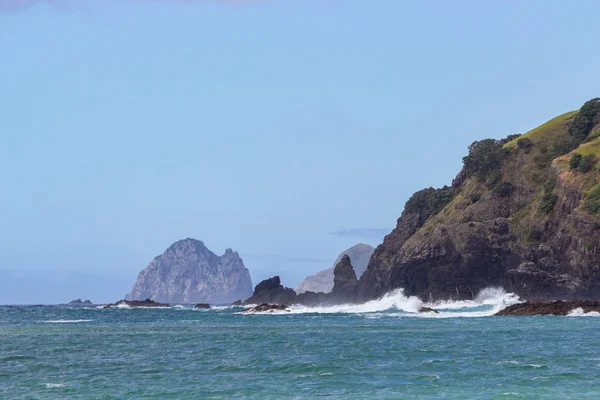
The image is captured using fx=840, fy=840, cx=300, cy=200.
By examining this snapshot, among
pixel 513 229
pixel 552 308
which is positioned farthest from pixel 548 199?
pixel 552 308

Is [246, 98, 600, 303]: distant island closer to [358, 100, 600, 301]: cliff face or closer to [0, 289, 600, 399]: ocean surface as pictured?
[358, 100, 600, 301]: cliff face

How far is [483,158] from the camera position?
612ft

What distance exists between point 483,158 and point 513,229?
3048 cm

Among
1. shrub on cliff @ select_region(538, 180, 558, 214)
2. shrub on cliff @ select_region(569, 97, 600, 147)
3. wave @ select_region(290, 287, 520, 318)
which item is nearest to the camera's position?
wave @ select_region(290, 287, 520, 318)

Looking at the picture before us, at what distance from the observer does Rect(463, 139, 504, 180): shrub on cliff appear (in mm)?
184250

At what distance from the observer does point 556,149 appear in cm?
18262

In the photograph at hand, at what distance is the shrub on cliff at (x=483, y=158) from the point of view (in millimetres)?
184250

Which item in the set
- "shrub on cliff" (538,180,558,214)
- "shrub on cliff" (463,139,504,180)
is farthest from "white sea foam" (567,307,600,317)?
"shrub on cliff" (463,139,504,180)

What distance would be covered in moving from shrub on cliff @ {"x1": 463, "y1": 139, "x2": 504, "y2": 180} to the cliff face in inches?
8.9

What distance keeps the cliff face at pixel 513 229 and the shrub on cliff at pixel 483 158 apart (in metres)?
0.23

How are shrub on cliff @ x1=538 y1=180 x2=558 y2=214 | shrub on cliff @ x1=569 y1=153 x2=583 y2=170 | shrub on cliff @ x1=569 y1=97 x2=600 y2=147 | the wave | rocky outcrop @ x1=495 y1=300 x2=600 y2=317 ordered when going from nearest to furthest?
rocky outcrop @ x1=495 y1=300 x2=600 y2=317 → the wave → shrub on cliff @ x1=538 y1=180 x2=558 y2=214 → shrub on cliff @ x1=569 y1=153 x2=583 y2=170 → shrub on cliff @ x1=569 y1=97 x2=600 y2=147

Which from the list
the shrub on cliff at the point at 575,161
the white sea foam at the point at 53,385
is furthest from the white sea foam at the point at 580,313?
the white sea foam at the point at 53,385

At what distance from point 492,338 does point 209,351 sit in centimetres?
2205

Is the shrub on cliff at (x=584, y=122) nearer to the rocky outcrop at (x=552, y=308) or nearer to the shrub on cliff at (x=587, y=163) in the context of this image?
the shrub on cliff at (x=587, y=163)
